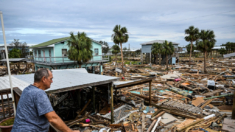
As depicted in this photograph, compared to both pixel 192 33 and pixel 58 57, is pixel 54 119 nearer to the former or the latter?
pixel 58 57

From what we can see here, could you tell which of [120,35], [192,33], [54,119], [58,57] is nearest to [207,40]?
[192,33]

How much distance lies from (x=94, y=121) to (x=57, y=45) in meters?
18.5

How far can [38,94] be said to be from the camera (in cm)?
229

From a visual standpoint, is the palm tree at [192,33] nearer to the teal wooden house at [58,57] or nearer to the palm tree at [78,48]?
the teal wooden house at [58,57]

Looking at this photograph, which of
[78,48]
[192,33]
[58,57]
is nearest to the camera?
[78,48]

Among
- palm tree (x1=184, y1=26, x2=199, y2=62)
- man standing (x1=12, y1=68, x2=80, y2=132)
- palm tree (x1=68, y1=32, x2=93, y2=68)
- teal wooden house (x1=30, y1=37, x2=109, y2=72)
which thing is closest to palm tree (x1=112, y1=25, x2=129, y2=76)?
teal wooden house (x1=30, y1=37, x2=109, y2=72)

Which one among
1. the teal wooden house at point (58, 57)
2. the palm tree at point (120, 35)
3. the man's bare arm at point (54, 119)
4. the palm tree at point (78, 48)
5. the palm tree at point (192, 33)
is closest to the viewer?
the man's bare arm at point (54, 119)

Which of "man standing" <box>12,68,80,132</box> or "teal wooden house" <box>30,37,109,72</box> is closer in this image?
"man standing" <box>12,68,80,132</box>

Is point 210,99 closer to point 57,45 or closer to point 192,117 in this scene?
point 192,117

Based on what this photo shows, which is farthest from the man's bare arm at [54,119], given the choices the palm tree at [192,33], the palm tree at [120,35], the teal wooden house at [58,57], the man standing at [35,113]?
the palm tree at [192,33]

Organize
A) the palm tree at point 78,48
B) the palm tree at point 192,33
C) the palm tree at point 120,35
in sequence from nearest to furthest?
the palm tree at point 78,48
the palm tree at point 120,35
the palm tree at point 192,33

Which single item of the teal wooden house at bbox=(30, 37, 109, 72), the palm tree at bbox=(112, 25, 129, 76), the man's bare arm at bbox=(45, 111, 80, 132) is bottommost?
the man's bare arm at bbox=(45, 111, 80, 132)

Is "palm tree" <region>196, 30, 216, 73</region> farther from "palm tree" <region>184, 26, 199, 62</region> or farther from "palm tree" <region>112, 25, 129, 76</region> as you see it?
"palm tree" <region>112, 25, 129, 76</region>

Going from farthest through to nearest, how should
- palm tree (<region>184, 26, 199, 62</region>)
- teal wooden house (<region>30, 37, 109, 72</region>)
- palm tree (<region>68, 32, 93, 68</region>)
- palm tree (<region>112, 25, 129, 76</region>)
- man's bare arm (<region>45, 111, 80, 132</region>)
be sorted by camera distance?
palm tree (<region>184, 26, 199, 62</region>) < palm tree (<region>112, 25, 129, 76</region>) < teal wooden house (<region>30, 37, 109, 72</region>) < palm tree (<region>68, 32, 93, 68</region>) < man's bare arm (<region>45, 111, 80, 132</region>)
